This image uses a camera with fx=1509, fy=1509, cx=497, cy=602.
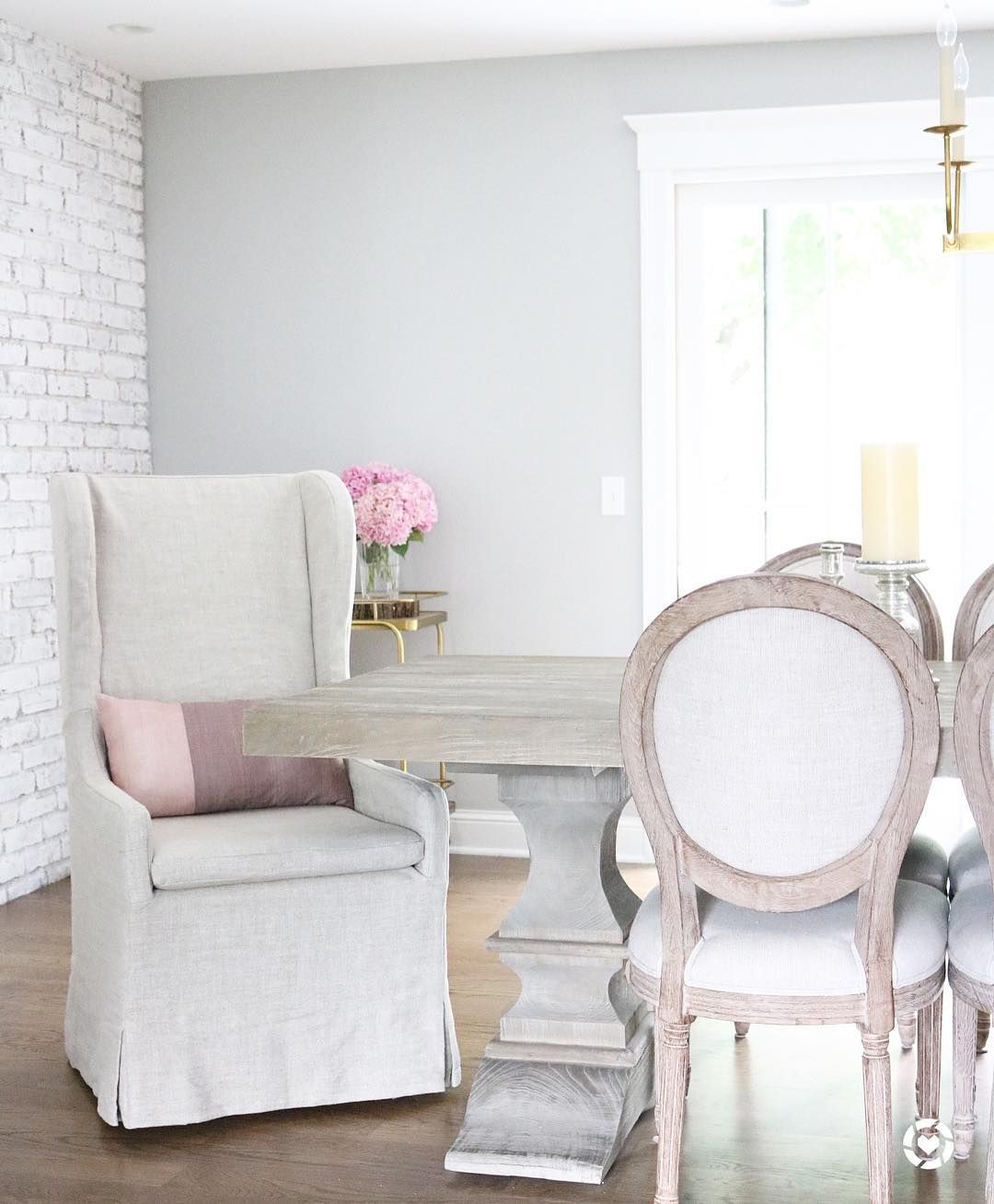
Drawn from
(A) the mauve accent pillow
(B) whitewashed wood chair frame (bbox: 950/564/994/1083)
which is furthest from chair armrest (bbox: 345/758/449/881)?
(B) whitewashed wood chair frame (bbox: 950/564/994/1083)

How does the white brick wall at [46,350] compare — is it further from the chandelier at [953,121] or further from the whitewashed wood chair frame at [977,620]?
the chandelier at [953,121]

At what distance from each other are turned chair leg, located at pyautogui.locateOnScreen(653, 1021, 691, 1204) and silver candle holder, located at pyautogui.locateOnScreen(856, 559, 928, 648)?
76cm

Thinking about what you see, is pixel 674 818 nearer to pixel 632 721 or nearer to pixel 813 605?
pixel 632 721

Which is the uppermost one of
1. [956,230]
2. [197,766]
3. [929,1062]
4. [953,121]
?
[953,121]

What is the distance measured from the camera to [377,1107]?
2.76 meters

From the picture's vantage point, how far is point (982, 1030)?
9.57ft

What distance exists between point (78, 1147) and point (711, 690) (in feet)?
4.70

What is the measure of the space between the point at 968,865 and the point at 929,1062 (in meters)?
0.35

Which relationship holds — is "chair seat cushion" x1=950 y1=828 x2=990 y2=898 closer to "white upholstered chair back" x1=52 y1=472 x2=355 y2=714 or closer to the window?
"white upholstered chair back" x1=52 y1=472 x2=355 y2=714

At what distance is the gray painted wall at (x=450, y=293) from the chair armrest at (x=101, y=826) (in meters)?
1.91

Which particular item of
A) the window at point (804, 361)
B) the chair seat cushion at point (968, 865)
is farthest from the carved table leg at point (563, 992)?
the window at point (804, 361)

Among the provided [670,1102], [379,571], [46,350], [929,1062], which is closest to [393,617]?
[379,571]

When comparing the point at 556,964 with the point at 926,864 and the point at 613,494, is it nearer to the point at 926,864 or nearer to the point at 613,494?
the point at 926,864

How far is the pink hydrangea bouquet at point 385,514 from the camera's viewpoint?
433 centimetres
